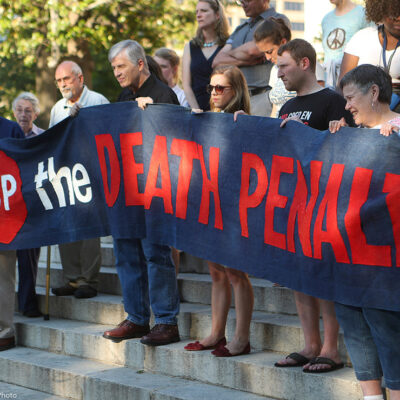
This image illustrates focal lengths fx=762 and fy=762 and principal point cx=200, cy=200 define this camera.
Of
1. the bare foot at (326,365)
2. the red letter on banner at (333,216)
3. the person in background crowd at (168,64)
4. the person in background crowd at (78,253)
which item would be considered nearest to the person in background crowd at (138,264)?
the person in background crowd at (78,253)

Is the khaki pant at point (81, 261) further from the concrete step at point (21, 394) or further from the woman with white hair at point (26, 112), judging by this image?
the woman with white hair at point (26, 112)

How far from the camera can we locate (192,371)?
509 centimetres

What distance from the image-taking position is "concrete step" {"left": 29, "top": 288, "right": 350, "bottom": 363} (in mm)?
4969

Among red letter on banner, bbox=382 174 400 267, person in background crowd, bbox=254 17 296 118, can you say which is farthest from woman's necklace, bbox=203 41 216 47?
red letter on banner, bbox=382 174 400 267

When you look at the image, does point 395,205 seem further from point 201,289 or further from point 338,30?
point 338,30

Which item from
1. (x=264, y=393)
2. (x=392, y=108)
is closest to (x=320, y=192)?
(x=392, y=108)

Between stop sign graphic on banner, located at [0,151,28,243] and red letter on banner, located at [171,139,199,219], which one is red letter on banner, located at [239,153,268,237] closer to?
red letter on banner, located at [171,139,199,219]

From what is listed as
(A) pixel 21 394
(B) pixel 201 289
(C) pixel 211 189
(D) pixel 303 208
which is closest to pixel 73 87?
(B) pixel 201 289

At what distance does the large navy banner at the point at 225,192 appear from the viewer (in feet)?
12.5

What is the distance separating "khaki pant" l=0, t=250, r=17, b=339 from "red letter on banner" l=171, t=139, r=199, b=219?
1.97m

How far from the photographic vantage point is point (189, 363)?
511 centimetres

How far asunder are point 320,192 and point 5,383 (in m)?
3.38

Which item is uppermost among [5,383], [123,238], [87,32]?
[87,32]

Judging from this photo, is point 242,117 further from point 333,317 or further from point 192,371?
point 192,371
